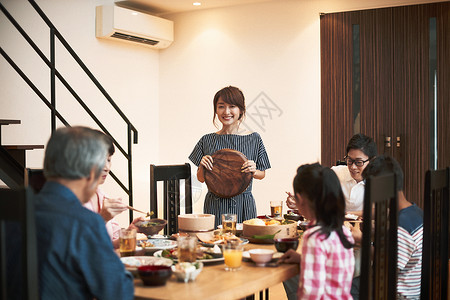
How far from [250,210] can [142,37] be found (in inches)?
129

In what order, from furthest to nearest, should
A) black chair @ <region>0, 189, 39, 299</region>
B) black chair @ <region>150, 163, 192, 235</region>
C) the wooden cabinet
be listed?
the wooden cabinet, black chair @ <region>150, 163, 192, 235</region>, black chair @ <region>0, 189, 39, 299</region>

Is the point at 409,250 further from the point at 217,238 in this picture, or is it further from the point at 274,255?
the point at 217,238

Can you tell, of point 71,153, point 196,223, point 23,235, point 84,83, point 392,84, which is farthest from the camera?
point 84,83

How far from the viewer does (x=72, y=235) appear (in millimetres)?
1411

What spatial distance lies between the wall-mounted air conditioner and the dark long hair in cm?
430

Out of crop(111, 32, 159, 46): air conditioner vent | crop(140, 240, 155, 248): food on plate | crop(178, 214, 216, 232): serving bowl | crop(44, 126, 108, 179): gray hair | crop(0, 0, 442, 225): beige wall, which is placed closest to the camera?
crop(44, 126, 108, 179): gray hair

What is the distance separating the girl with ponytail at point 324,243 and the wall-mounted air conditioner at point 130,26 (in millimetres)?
4305

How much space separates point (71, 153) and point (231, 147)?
2.06 m

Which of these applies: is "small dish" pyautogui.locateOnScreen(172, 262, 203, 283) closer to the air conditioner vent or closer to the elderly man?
the elderly man

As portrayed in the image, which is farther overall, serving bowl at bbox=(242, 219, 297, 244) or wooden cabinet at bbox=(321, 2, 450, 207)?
wooden cabinet at bbox=(321, 2, 450, 207)

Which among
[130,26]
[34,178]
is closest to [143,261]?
[34,178]

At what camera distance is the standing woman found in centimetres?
336

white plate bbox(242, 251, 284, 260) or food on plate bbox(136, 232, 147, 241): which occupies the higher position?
food on plate bbox(136, 232, 147, 241)

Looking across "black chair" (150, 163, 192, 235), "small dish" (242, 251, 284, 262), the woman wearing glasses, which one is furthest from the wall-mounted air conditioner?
"small dish" (242, 251, 284, 262)
